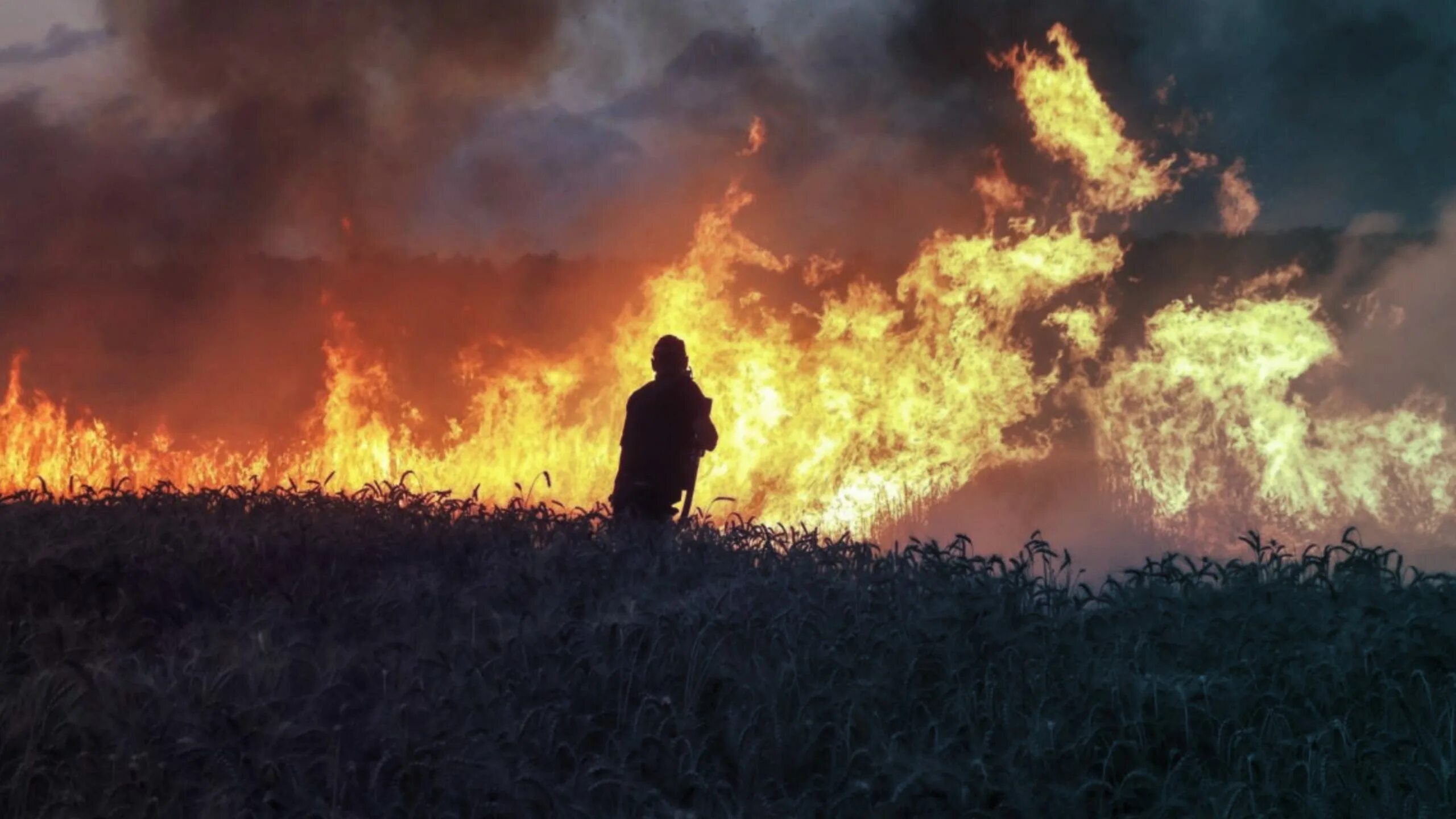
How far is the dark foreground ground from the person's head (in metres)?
3.55

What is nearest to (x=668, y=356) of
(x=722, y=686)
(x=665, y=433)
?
(x=665, y=433)

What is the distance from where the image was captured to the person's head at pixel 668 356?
39.3ft

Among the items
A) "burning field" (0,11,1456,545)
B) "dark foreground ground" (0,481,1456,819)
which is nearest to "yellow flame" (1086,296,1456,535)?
"burning field" (0,11,1456,545)

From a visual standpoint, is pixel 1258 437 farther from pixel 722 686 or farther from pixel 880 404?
pixel 722 686

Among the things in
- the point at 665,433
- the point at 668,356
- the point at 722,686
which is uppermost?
the point at 668,356

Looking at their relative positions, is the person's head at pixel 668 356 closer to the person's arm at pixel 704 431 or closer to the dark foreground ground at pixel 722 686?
the person's arm at pixel 704 431

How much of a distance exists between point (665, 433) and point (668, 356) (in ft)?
2.23

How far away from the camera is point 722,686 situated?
602 cm

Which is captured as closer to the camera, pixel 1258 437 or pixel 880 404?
pixel 880 404

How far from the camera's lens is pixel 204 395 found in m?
37.4

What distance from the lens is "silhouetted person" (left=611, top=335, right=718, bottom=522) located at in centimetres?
1198

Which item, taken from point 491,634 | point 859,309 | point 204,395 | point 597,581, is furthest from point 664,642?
point 204,395

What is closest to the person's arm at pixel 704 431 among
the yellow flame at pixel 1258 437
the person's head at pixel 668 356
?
the person's head at pixel 668 356

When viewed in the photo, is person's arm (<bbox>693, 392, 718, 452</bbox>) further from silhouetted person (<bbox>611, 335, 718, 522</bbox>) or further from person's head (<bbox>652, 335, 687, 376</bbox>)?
person's head (<bbox>652, 335, 687, 376</bbox>)
